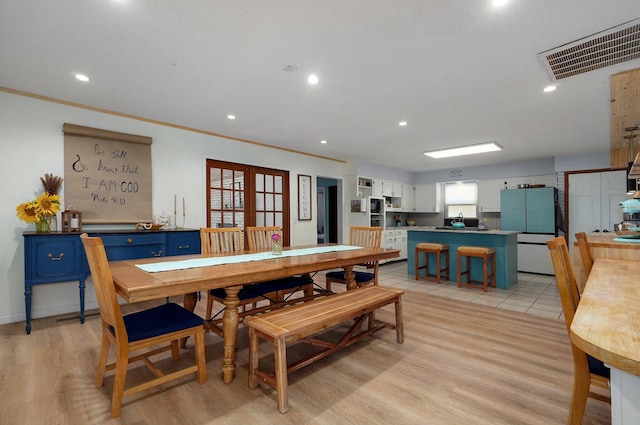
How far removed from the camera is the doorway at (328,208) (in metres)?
7.61

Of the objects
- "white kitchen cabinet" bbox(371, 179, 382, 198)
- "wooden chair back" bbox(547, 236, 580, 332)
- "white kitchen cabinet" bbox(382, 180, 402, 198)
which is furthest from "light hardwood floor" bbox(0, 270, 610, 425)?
"white kitchen cabinet" bbox(382, 180, 402, 198)

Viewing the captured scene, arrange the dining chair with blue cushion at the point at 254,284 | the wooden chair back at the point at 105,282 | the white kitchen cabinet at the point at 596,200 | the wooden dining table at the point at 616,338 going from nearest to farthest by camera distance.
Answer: the wooden dining table at the point at 616,338
the wooden chair back at the point at 105,282
the dining chair with blue cushion at the point at 254,284
the white kitchen cabinet at the point at 596,200

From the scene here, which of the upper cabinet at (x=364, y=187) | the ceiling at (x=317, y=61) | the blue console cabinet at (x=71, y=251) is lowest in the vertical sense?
the blue console cabinet at (x=71, y=251)

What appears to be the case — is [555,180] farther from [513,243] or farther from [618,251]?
[618,251]

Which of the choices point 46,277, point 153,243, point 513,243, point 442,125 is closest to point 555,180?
point 513,243

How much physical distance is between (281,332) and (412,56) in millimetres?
2299

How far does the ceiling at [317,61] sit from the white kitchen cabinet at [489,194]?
2787 mm

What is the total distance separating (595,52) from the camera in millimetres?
2357

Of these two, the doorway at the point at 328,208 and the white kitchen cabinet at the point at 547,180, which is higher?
the white kitchen cabinet at the point at 547,180

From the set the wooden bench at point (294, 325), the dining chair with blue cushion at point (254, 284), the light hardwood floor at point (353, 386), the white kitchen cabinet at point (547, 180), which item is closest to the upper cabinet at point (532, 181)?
the white kitchen cabinet at point (547, 180)

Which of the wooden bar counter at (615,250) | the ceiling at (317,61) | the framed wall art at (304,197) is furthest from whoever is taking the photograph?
the framed wall art at (304,197)

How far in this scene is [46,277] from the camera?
308 centimetres

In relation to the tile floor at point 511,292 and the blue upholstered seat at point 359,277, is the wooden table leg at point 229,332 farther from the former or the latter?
the tile floor at point 511,292

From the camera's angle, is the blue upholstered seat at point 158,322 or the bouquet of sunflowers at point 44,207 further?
the bouquet of sunflowers at point 44,207
